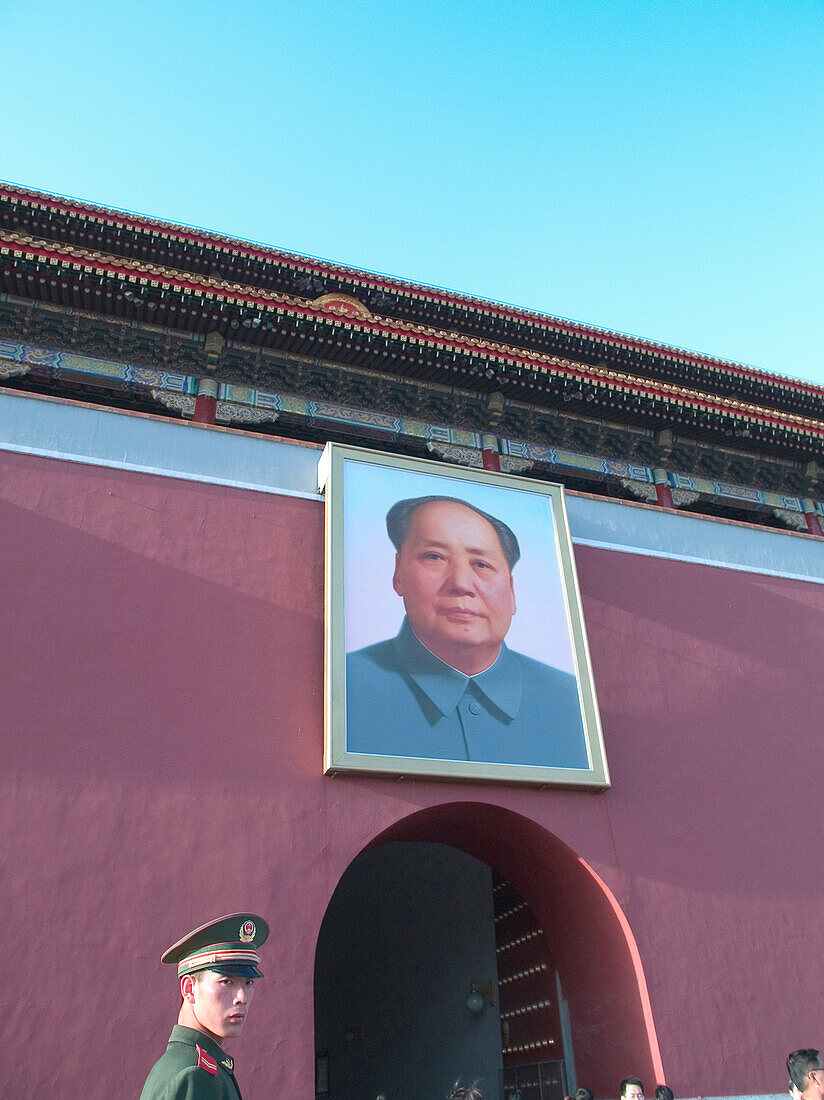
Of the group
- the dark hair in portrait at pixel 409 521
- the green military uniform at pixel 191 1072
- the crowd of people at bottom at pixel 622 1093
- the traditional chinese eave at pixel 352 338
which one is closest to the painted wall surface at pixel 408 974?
the crowd of people at bottom at pixel 622 1093

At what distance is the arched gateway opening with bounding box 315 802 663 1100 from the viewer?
5309 millimetres

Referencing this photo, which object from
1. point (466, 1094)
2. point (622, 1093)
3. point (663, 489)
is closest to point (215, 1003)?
point (466, 1094)

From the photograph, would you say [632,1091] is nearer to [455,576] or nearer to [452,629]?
[452,629]

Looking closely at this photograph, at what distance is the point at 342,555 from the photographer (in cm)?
575

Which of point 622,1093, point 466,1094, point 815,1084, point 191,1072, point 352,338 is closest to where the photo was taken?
point 191,1072

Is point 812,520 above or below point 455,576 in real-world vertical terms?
above

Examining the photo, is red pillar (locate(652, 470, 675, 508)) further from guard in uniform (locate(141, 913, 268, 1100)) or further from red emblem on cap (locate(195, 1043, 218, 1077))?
red emblem on cap (locate(195, 1043, 218, 1077))

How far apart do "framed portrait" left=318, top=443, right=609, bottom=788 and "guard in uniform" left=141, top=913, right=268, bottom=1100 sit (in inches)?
108

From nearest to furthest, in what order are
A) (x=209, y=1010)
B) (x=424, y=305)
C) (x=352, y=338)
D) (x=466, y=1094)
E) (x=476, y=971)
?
(x=209, y=1010), (x=466, y=1094), (x=476, y=971), (x=352, y=338), (x=424, y=305)

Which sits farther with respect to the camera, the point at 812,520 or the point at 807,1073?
the point at 812,520

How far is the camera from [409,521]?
6.11 metres

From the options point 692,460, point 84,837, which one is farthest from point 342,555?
point 692,460

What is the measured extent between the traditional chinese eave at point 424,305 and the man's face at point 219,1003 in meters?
6.90

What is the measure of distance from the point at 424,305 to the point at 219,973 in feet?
24.8
